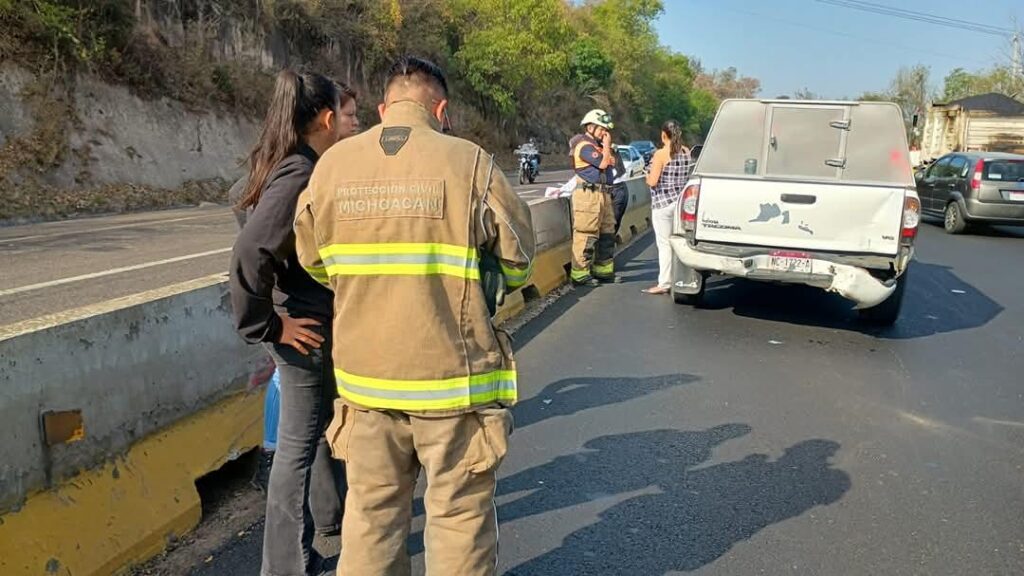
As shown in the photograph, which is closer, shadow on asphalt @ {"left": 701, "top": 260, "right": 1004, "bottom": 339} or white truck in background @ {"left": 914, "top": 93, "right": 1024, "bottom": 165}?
shadow on asphalt @ {"left": 701, "top": 260, "right": 1004, "bottom": 339}

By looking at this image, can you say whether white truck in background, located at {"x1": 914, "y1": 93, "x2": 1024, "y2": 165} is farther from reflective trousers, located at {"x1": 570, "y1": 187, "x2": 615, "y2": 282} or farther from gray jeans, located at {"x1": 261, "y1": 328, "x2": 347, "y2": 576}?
gray jeans, located at {"x1": 261, "y1": 328, "x2": 347, "y2": 576}

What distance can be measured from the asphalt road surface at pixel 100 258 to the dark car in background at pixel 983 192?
13194 mm

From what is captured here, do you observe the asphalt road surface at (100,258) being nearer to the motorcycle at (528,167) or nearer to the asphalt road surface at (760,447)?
the asphalt road surface at (760,447)

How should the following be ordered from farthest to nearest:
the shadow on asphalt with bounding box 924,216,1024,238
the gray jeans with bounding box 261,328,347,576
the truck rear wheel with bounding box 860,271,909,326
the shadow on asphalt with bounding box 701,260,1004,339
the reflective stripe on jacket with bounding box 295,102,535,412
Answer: the shadow on asphalt with bounding box 924,216,1024,238
the shadow on asphalt with bounding box 701,260,1004,339
the truck rear wheel with bounding box 860,271,909,326
the gray jeans with bounding box 261,328,347,576
the reflective stripe on jacket with bounding box 295,102,535,412

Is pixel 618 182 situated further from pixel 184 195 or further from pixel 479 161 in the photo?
pixel 184 195

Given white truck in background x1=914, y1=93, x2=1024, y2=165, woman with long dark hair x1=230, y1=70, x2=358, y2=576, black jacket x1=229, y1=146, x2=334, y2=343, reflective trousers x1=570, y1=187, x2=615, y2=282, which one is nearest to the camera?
black jacket x1=229, y1=146, x2=334, y2=343

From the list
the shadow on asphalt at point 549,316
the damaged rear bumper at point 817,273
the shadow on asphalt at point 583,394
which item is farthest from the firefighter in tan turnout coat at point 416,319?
the damaged rear bumper at point 817,273

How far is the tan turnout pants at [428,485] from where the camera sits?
229cm

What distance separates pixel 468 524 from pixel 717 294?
7.12m

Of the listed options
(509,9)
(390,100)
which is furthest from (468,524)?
(509,9)

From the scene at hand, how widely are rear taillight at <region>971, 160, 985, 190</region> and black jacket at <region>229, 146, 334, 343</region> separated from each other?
51.0 ft

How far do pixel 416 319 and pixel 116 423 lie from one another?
1597 millimetres

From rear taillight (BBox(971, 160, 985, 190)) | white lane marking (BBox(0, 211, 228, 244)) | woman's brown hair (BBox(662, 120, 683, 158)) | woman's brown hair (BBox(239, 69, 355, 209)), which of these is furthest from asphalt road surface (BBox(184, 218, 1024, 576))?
white lane marking (BBox(0, 211, 228, 244))

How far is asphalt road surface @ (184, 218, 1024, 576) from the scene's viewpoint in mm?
3371
